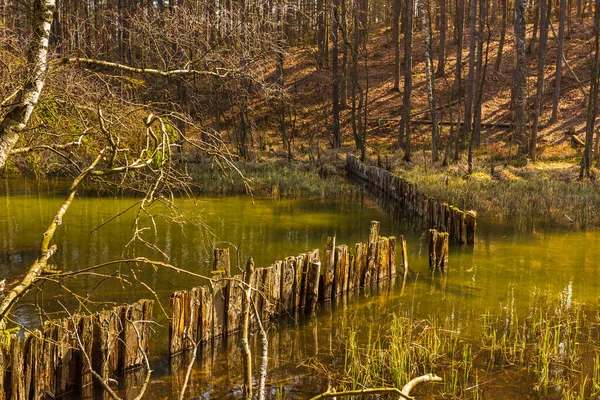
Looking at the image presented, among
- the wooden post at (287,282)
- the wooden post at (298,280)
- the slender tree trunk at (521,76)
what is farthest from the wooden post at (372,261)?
the slender tree trunk at (521,76)

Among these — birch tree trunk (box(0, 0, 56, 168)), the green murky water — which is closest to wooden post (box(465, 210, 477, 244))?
the green murky water

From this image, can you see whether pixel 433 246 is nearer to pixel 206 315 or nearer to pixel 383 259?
pixel 383 259

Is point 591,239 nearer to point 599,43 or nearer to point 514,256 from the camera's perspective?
point 514,256

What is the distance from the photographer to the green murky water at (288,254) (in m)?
6.84

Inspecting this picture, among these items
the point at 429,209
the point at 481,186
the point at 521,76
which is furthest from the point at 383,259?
the point at 521,76

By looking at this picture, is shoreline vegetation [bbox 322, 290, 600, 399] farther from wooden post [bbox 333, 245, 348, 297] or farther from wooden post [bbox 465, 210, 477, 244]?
Result: wooden post [bbox 465, 210, 477, 244]

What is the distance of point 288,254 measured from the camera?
11.8m

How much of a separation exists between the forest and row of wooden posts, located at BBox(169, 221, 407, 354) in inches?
1.4

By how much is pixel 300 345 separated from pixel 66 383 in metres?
2.88

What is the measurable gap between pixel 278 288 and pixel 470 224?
6.39 metres

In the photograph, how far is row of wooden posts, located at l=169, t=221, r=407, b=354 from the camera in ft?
22.9

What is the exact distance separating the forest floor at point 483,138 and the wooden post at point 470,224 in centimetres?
329

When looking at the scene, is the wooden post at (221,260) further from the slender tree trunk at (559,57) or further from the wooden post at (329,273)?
the slender tree trunk at (559,57)

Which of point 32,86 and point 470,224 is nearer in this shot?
point 32,86
